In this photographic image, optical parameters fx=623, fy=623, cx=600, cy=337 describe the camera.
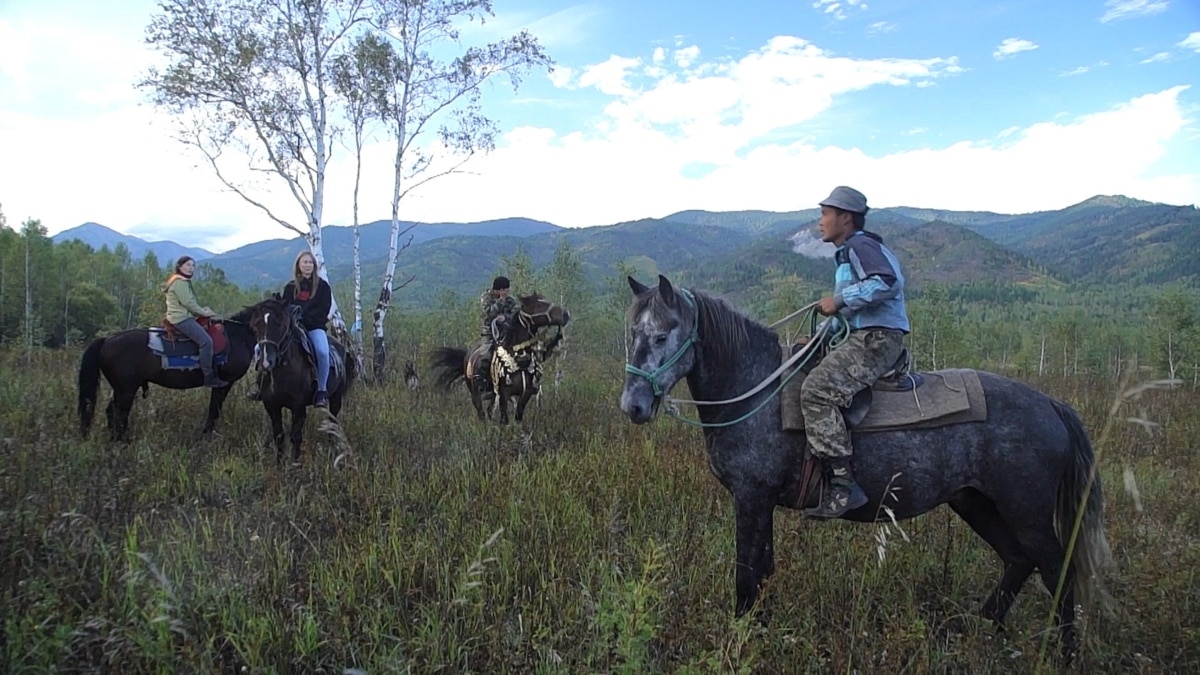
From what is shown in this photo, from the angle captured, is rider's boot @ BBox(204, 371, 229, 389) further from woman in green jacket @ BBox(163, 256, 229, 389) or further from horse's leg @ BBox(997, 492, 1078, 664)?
horse's leg @ BBox(997, 492, 1078, 664)

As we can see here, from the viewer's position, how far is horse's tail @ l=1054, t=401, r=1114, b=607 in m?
3.75

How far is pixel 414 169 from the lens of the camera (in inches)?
684

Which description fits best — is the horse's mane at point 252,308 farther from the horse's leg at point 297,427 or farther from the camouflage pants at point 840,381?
the camouflage pants at point 840,381

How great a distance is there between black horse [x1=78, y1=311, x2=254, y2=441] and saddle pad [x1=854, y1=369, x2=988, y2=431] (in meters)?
7.95

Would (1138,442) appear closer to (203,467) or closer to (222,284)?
(203,467)

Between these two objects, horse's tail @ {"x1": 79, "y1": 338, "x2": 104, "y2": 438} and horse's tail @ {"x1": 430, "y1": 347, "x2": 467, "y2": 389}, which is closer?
horse's tail @ {"x1": 79, "y1": 338, "x2": 104, "y2": 438}

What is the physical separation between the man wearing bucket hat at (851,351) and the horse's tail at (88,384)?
826 cm

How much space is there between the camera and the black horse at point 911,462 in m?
3.72

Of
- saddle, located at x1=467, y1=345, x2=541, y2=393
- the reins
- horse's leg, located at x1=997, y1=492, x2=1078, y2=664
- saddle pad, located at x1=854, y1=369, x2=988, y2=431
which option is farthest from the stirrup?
saddle, located at x1=467, y1=345, x2=541, y2=393

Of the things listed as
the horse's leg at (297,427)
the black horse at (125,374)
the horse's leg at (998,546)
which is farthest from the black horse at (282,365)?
the horse's leg at (998,546)

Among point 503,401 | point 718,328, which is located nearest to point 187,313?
point 503,401

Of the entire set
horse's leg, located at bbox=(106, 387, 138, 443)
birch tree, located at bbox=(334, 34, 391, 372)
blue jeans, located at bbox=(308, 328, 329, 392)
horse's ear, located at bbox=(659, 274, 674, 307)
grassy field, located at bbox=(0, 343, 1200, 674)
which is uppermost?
birch tree, located at bbox=(334, 34, 391, 372)

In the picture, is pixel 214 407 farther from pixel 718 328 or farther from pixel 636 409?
pixel 718 328

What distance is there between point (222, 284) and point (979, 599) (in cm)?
5501
